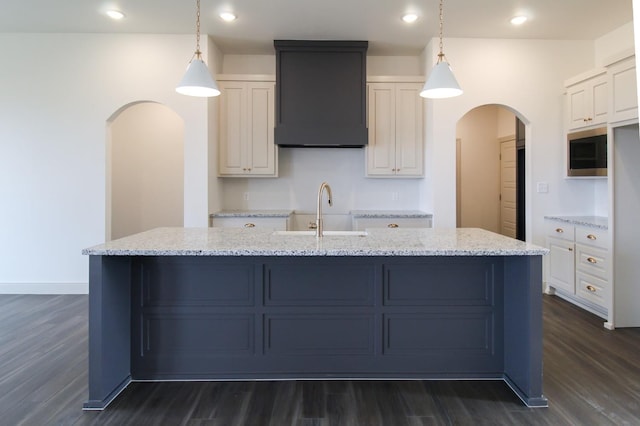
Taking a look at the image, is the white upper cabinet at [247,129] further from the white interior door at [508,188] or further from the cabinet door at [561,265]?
the white interior door at [508,188]

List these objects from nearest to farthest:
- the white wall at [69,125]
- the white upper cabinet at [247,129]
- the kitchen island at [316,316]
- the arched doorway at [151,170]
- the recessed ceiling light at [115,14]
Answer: the kitchen island at [316,316] → the recessed ceiling light at [115,14] → the white wall at [69,125] → the white upper cabinet at [247,129] → the arched doorway at [151,170]

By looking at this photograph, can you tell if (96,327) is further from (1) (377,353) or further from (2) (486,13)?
(2) (486,13)

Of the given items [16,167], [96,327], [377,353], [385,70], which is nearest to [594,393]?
[377,353]

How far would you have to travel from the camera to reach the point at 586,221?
383cm

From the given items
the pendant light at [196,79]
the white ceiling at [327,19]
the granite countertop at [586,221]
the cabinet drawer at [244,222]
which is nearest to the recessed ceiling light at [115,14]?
the white ceiling at [327,19]

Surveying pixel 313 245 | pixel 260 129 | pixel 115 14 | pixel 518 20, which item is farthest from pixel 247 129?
pixel 518 20

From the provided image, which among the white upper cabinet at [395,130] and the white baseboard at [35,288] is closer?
the white baseboard at [35,288]

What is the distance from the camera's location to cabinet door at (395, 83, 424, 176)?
4.66 metres

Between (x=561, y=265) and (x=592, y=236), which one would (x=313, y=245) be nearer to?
(x=592, y=236)

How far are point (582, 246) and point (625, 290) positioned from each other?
0.50m

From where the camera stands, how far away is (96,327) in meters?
2.13

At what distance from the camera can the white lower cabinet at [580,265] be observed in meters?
3.51

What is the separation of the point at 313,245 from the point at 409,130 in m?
2.94

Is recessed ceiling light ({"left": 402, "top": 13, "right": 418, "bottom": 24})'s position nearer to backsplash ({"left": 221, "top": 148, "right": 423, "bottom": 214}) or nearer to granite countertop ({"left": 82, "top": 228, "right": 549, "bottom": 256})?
backsplash ({"left": 221, "top": 148, "right": 423, "bottom": 214})
